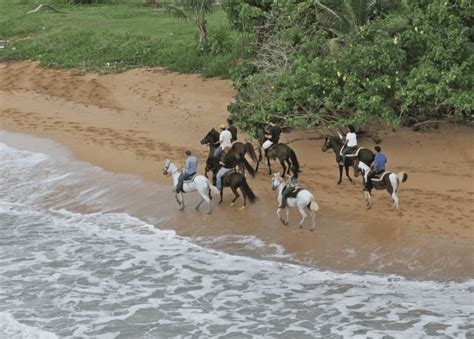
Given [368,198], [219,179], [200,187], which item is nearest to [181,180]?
[200,187]

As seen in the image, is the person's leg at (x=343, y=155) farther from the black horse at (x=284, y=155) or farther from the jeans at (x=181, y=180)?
the jeans at (x=181, y=180)

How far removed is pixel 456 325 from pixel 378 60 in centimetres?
883

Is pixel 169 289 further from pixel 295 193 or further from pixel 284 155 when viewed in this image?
pixel 284 155

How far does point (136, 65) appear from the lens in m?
31.0

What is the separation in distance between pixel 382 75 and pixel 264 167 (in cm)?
399

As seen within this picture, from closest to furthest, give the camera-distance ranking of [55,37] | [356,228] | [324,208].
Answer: [356,228], [324,208], [55,37]

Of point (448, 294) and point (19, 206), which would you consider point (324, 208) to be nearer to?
point (448, 294)

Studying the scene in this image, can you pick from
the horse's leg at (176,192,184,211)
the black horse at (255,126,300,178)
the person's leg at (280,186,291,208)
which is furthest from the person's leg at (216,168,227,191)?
the person's leg at (280,186,291,208)

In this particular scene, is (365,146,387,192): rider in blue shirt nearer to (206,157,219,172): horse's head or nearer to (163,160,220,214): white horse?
(163,160,220,214): white horse

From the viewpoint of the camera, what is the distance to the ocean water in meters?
12.1

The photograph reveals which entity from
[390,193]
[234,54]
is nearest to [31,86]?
[234,54]

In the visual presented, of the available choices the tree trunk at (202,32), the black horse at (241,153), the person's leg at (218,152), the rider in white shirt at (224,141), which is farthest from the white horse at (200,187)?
the tree trunk at (202,32)

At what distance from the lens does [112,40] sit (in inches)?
1331

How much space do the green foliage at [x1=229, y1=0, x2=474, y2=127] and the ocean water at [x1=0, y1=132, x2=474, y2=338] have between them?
15.1 feet
